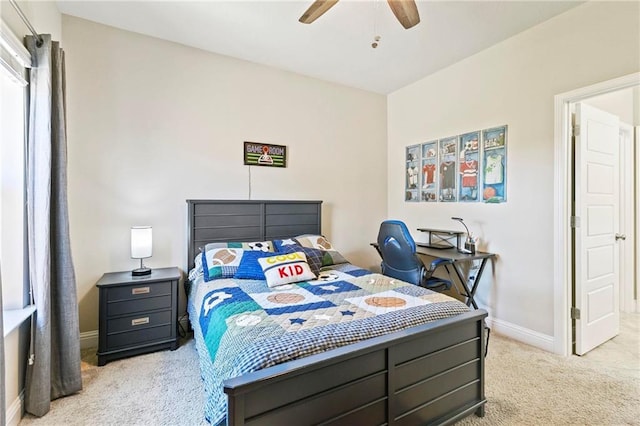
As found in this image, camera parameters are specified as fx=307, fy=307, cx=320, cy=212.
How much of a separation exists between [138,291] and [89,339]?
28.3 inches

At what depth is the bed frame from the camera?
46.0 inches

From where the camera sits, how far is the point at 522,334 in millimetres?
2797

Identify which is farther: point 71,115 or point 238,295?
point 71,115

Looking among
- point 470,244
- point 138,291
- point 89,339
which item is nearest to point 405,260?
point 470,244

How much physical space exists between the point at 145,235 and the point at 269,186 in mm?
1336

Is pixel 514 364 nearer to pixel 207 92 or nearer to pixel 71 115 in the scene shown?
pixel 207 92

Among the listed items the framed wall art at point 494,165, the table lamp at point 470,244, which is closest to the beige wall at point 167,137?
the table lamp at point 470,244

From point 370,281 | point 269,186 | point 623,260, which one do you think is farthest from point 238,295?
point 623,260

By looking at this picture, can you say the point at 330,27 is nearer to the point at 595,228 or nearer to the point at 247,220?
the point at 247,220

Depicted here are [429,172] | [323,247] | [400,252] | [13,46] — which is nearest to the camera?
[13,46]

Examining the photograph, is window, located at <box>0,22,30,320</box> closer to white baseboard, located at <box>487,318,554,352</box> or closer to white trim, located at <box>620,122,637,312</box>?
white baseboard, located at <box>487,318,554,352</box>

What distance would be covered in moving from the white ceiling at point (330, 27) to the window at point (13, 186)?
3.48 ft

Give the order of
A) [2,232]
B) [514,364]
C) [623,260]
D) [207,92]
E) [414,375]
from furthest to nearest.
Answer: [623,260] < [207,92] < [514,364] < [2,232] < [414,375]

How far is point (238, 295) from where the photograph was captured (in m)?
2.04
